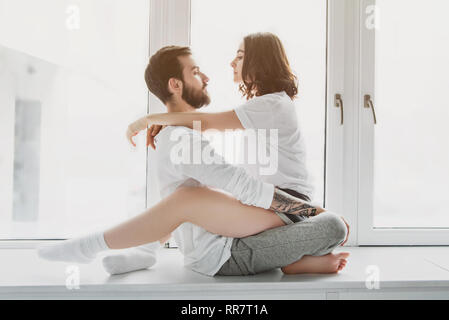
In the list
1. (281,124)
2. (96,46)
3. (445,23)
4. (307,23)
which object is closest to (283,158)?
(281,124)

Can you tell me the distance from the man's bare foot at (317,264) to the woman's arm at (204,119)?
43cm

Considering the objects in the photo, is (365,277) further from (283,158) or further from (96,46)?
(96,46)

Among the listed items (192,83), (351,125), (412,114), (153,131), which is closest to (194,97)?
(192,83)

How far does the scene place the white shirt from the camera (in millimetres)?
1071

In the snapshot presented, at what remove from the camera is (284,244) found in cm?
108

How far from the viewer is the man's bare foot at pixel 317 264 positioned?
→ 3.66 ft

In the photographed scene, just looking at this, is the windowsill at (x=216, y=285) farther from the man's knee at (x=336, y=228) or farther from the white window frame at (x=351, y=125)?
the white window frame at (x=351, y=125)

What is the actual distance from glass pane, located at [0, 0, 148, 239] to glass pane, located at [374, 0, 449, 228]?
95 cm

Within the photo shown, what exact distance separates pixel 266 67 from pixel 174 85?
0.98 ft

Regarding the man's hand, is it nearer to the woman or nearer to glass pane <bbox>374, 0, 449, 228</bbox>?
the woman

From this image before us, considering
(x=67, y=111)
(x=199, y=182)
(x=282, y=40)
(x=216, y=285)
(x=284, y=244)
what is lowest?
(x=216, y=285)

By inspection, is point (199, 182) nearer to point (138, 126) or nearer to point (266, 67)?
point (138, 126)

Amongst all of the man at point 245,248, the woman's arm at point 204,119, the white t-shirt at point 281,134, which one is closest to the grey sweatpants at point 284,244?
the man at point 245,248

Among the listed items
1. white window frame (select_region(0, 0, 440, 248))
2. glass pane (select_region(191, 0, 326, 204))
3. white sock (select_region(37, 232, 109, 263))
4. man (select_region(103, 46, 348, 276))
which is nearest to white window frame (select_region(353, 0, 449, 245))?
white window frame (select_region(0, 0, 440, 248))
